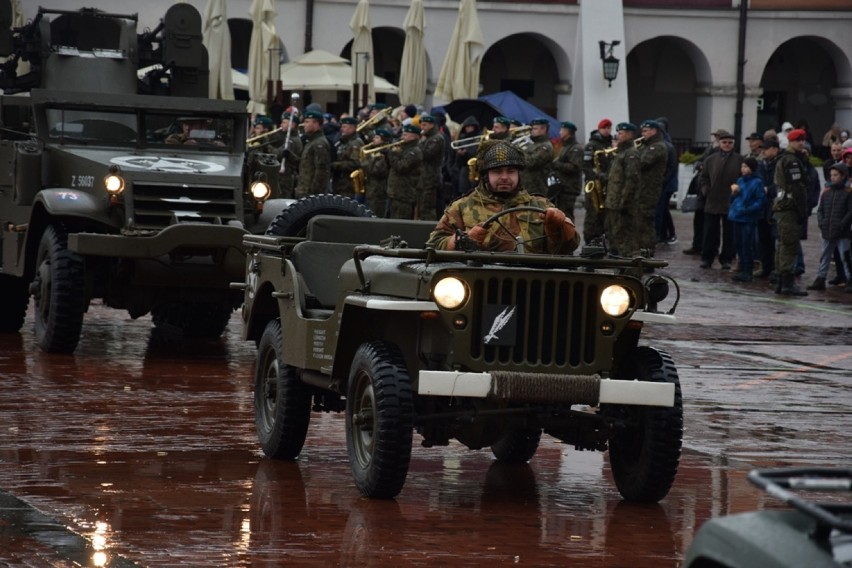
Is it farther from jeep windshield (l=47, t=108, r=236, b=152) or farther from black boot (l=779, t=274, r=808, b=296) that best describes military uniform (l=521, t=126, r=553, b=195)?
jeep windshield (l=47, t=108, r=236, b=152)

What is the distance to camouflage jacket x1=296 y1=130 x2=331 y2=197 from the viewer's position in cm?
2523

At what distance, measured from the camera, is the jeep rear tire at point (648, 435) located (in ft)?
25.4

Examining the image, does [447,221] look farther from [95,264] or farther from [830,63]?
[830,63]

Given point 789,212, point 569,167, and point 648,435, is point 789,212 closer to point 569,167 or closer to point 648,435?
point 569,167

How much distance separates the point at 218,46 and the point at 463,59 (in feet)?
23.0

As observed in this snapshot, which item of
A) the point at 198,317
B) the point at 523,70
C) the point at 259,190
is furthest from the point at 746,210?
the point at 523,70

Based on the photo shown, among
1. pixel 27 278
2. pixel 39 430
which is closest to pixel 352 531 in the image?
pixel 39 430

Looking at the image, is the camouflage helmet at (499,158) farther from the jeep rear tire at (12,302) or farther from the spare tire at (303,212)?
the jeep rear tire at (12,302)

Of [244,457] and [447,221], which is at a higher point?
[447,221]

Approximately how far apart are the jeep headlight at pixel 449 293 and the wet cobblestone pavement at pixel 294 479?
90 cm

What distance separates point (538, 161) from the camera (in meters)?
24.7

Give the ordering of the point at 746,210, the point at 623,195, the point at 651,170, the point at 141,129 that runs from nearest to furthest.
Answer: the point at 141,129 → the point at 746,210 → the point at 651,170 → the point at 623,195

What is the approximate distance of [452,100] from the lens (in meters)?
36.3

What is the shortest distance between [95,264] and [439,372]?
21.9 ft
